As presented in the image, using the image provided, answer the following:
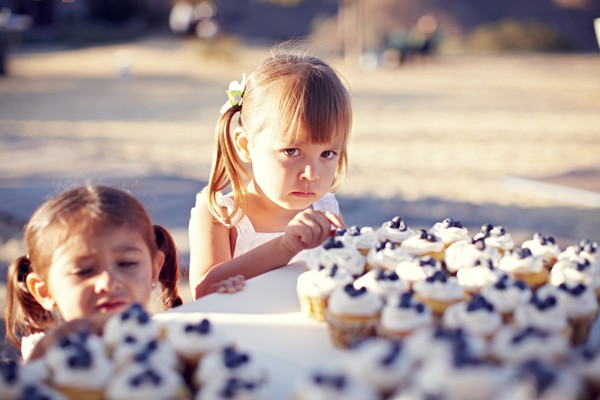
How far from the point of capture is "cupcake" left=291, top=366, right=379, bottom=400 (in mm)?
1041

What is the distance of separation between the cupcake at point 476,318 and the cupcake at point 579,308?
17 centimetres

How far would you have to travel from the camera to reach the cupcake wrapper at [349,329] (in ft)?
4.83

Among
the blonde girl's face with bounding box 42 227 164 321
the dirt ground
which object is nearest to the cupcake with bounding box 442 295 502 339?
Answer: the blonde girl's face with bounding box 42 227 164 321

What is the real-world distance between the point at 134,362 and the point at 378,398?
0.43m

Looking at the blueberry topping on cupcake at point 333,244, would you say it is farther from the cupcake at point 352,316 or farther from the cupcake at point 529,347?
the cupcake at point 529,347

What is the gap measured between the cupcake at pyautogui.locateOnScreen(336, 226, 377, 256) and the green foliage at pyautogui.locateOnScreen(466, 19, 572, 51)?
2608 centimetres

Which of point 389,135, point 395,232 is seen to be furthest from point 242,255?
point 389,135

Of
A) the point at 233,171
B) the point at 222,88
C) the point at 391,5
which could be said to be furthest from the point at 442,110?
the point at 391,5

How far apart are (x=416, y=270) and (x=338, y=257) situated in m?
0.23

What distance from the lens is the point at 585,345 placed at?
4.88 ft

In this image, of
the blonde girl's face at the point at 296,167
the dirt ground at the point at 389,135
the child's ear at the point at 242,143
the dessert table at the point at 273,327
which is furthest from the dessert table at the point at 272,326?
the dirt ground at the point at 389,135

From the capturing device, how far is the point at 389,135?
34.6ft

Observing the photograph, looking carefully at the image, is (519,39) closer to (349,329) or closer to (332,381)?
(349,329)

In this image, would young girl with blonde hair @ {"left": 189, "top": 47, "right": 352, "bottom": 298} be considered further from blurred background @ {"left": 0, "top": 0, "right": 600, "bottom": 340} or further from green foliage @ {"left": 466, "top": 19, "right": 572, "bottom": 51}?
green foliage @ {"left": 466, "top": 19, "right": 572, "bottom": 51}
